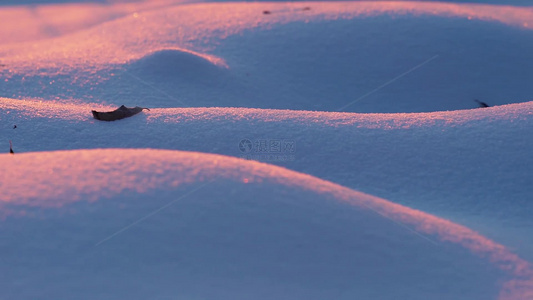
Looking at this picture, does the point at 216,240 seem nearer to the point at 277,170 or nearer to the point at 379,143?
the point at 277,170

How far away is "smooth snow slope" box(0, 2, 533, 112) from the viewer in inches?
139

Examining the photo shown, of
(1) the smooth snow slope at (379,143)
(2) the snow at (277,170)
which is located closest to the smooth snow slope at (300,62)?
(2) the snow at (277,170)

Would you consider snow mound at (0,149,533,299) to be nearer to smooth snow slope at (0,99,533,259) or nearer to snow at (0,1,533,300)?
snow at (0,1,533,300)

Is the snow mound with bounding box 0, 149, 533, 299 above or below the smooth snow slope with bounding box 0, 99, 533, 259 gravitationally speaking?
below

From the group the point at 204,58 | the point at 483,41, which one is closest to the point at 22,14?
the point at 204,58

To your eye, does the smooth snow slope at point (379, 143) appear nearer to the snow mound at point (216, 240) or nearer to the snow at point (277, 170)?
the snow at point (277, 170)

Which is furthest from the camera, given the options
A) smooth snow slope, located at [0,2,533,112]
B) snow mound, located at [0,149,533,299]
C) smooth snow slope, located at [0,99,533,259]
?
smooth snow slope, located at [0,2,533,112]

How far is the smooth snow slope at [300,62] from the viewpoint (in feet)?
11.6

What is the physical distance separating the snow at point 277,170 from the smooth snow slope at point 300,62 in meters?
0.02

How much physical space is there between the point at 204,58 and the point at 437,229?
257cm

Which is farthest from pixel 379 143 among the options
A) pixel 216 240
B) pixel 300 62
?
pixel 300 62

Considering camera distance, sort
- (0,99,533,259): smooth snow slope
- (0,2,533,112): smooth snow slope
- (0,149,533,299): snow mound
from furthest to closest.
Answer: (0,2,533,112): smooth snow slope, (0,99,533,259): smooth snow slope, (0,149,533,299): snow mound

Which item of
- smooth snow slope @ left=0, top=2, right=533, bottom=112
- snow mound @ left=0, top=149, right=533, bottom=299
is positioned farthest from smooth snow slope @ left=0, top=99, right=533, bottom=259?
smooth snow slope @ left=0, top=2, right=533, bottom=112

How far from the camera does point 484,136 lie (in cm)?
225
